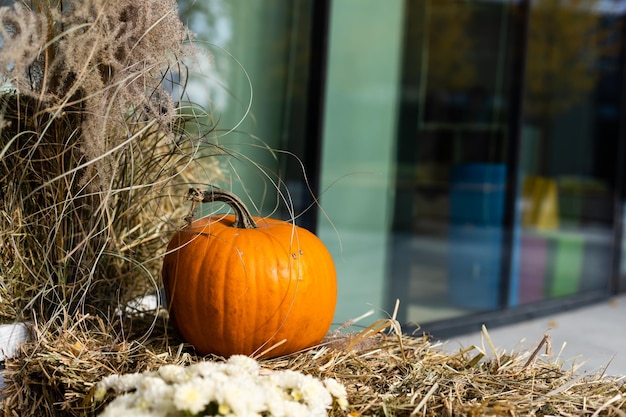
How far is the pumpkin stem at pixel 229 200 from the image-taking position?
165 centimetres

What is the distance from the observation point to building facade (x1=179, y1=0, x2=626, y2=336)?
2.75m

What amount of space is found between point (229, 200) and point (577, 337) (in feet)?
6.30

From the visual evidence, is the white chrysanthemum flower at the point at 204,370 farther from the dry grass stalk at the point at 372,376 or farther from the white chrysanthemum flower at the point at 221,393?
the dry grass stalk at the point at 372,376

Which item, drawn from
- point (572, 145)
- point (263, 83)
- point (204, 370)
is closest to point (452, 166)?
point (572, 145)

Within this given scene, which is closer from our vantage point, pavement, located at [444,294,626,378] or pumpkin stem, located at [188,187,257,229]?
pumpkin stem, located at [188,187,257,229]

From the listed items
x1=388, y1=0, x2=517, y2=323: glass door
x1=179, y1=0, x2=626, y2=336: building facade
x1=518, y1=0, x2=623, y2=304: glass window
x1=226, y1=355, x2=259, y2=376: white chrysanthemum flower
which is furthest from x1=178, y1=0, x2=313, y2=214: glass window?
x1=518, y1=0, x2=623, y2=304: glass window

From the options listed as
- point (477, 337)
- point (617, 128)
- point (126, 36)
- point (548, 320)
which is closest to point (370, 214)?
point (477, 337)

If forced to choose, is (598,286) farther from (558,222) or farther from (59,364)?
(59,364)

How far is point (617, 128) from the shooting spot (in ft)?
14.8

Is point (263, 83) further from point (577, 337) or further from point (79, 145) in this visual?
point (577, 337)

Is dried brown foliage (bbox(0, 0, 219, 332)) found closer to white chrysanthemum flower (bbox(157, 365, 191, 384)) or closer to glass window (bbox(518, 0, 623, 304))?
white chrysanthemum flower (bbox(157, 365, 191, 384))

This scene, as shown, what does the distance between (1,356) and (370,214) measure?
1907mm

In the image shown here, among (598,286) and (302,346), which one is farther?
(598,286)

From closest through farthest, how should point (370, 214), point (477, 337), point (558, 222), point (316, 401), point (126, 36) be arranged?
point (316, 401), point (126, 36), point (477, 337), point (370, 214), point (558, 222)
